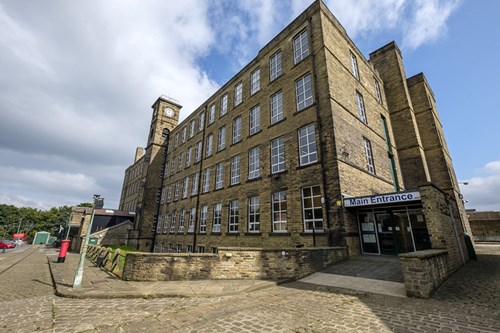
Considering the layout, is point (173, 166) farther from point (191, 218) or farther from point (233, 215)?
point (233, 215)

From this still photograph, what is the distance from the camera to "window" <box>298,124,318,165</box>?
41.0 ft

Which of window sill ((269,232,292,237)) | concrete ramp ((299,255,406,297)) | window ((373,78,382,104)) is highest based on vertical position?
window ((373,78,382,104))

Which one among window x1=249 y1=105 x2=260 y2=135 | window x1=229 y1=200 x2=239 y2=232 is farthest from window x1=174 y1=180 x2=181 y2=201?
window x1=249 y1=105 x2=260 y2=135

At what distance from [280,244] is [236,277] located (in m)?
4.45

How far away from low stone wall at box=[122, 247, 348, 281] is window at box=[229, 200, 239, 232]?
279 inches

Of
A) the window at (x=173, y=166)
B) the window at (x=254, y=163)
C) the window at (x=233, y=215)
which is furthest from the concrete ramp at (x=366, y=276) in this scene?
the window at (x=173, y=166)

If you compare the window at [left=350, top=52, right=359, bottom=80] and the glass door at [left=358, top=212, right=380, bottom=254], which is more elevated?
the window at [left=350, top=52, right=359, bottom=80]

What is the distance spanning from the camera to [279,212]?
13.1 meters

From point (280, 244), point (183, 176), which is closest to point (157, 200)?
point (183, 176)

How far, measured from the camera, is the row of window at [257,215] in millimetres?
11555

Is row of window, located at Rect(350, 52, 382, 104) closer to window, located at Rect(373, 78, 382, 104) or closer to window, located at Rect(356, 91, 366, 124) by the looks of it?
window, located at Rect(373, 78, 382, 104)

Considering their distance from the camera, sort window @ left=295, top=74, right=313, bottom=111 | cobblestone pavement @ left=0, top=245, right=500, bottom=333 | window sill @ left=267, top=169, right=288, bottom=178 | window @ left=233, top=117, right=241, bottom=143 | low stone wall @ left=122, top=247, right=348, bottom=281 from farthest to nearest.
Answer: window @ left=233, top=117, right=241, bottom=143
window @ left=295, top=74, right=313, bottom=111
window sill @ left=267, top=169, right=288, bottom=178
low stone wall @ left=122, top=247, right=348, bottom=281
cobblestone pavement @ left=0, top=245, right=500, bottom=333

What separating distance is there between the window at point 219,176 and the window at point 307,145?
7.83 metres

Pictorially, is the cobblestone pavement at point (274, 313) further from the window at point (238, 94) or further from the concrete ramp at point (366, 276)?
the window at point (238, 94)
